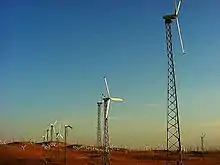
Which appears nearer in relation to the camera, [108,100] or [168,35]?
[168,35]

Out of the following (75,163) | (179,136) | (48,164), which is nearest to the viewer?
(179,136)

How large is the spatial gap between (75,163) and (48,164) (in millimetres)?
10277

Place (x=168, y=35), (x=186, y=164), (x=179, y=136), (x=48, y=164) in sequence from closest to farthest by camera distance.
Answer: (x=179, y=136)
(x=168, y=35)
(x=48, y=164)
(x=186, y=164)

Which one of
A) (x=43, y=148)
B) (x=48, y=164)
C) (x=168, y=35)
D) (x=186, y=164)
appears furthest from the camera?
(x=43, y=148)

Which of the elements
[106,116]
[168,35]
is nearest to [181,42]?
[168,35]

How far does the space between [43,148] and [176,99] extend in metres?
108

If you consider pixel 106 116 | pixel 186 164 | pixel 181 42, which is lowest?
pixel 186 164

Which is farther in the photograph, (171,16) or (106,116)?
(106,116)

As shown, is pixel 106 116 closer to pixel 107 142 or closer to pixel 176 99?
pixel 107 142

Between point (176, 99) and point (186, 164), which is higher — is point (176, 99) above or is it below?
above

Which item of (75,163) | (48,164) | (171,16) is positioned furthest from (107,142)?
(75,163)

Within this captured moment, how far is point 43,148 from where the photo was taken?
495ft

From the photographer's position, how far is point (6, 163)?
10394 cm

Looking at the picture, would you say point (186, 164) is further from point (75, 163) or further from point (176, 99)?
point (176, 99)
